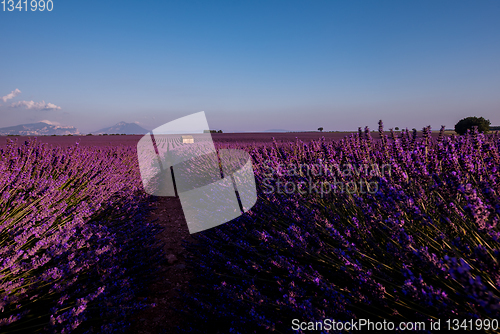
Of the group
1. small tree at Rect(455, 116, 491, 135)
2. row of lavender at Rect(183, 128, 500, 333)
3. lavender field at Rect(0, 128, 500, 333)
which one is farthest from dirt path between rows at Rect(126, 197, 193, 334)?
small tree at Rect(455, 116, 491, 135)

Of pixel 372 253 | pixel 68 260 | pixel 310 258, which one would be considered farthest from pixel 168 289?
pixel 372 253

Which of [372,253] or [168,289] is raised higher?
[372,253]

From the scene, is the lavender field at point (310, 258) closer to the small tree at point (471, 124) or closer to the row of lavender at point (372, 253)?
the row of lavender at point (372, 253)

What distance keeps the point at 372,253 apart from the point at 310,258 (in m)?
0.36

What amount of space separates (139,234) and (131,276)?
62 cm

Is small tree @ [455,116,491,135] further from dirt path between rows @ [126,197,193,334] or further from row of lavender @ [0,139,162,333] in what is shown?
row of lavender @ [0,139,162,333]

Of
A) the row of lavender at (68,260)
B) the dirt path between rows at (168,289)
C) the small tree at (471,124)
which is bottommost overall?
the dirt path between rows at (168,289)

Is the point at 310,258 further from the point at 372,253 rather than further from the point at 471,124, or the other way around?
the point at 471,124

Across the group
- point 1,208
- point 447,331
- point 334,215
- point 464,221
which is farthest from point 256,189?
point 1,208

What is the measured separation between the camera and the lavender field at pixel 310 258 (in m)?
0.91

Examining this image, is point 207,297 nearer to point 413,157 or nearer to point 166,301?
point 166,301

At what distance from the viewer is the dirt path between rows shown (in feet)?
5.39

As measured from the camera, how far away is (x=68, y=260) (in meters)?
1.51

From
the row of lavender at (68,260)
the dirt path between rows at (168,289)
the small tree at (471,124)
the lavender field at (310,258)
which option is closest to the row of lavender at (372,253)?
the lavender field at (310,258)
